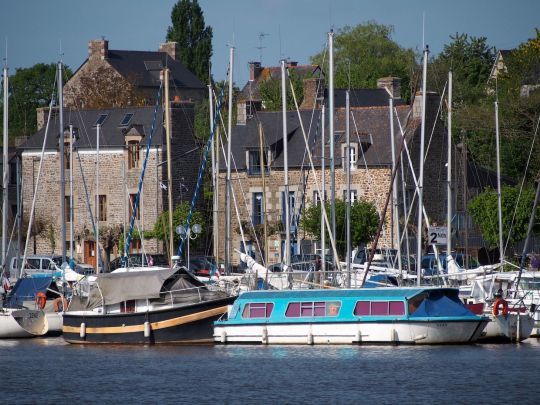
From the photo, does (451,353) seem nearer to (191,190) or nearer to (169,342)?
(169,342)

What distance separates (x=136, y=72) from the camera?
385ft

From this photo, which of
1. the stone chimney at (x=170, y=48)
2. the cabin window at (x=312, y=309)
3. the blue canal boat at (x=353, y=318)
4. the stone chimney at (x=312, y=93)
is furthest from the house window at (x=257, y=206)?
the stone chimney at (x=170, y=48)

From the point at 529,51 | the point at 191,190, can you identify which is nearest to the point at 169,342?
the point at 191,190

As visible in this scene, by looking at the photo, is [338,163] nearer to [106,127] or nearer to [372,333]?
[106,127]

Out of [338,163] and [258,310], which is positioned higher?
[338,163]

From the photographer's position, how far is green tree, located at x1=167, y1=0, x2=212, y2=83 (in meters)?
133

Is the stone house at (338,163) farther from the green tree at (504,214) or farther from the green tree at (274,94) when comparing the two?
the green tree at (274,94)

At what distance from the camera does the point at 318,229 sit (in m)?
70.8

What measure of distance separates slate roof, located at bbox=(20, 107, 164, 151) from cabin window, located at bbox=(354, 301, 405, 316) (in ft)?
119

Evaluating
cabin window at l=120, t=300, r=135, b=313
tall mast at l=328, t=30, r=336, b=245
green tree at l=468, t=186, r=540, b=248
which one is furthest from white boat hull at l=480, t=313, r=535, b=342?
green tree at l=468, t=186, r=540, b=248

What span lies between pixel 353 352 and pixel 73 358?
29.4 feet

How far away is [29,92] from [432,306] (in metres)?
96.9

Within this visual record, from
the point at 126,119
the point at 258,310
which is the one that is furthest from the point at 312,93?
the point at 258,310

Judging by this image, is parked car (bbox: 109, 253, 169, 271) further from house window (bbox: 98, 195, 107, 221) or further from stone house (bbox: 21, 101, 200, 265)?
house window (bbox: 98, 195, 107, 221)
